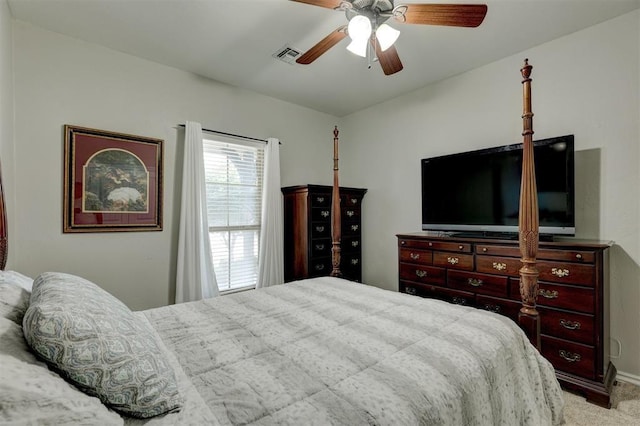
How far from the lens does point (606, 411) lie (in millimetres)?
1920

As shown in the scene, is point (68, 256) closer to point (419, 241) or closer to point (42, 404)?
point (42, 404)

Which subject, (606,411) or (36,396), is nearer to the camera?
(36,396)

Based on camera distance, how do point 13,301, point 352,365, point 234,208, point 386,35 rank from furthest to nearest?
point 234,208 → point 386,35 → point 352,365 → point 13,301

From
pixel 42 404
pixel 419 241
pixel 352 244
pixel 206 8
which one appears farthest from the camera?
pixel 352 244

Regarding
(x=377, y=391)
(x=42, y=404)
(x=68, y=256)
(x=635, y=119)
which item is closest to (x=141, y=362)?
(x=42, y=404)

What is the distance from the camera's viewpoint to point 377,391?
2.96 ft

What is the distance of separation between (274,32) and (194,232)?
6.57 ft

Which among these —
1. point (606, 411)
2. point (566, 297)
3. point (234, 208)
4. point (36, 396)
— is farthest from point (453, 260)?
point (36, 396)

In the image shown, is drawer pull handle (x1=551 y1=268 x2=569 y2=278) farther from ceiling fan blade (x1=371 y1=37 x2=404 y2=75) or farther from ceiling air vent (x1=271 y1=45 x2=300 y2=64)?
ceiling air vent (x1=271 y1=45 x2=300 y2=64)

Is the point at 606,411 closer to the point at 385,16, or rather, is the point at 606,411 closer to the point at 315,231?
the point at 315,231

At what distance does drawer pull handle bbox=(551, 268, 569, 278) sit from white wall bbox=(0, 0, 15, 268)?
3.71 meters

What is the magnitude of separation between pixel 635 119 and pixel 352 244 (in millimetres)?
2870

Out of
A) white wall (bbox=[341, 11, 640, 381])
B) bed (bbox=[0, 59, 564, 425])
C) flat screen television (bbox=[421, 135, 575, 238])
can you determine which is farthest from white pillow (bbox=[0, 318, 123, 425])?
white wall (bbox=[341, 11, 640, 381])

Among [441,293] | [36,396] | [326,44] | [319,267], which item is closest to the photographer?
[36,396]
